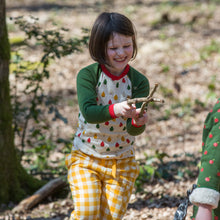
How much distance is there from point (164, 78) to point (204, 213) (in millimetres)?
6322

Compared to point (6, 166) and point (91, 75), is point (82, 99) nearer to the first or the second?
point (91, 75)

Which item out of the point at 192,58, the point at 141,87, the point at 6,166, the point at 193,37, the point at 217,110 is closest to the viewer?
the point at 217,110

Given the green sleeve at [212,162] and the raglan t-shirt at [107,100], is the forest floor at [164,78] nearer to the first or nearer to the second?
the raglan t-shirt at [107,100]

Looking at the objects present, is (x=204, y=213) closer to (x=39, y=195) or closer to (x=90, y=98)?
(x=90, y=98)

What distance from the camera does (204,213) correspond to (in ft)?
5.51

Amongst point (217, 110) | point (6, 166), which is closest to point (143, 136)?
point (6, 166)

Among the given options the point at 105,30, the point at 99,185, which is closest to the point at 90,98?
the point at 105,30

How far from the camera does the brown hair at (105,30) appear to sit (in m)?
2.38

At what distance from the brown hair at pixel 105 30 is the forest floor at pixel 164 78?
198cm

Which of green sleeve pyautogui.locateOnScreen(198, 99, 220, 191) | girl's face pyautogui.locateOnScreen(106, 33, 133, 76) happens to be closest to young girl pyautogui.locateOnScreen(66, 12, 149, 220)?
girl's face pyautogui.locateOnScreen(106, 33, 133, 76)

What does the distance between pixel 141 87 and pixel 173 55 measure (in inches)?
253

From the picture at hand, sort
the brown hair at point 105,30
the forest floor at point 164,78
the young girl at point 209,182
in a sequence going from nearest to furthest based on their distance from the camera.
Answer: the young girl at point 209,182, the brown hair at point 105,30, the forest floor at point 164,78

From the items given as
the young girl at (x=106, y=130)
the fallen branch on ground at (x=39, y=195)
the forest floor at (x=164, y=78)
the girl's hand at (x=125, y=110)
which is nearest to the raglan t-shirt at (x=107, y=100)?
the young girl at (x=106, y=130)

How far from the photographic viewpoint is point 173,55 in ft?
28.8
